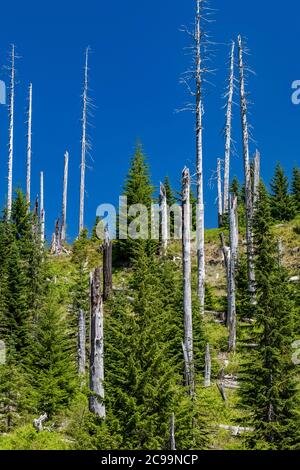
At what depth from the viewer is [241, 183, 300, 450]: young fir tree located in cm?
1469

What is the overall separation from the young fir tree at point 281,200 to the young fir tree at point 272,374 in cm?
2682

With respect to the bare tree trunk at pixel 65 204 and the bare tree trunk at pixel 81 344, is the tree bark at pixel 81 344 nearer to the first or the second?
the bare tree trunk at pixel 81 344

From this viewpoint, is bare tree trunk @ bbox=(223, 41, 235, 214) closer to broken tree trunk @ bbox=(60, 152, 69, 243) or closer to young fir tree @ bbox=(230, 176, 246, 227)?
young fir tree @ bbox=(230, 176, 246, 227)

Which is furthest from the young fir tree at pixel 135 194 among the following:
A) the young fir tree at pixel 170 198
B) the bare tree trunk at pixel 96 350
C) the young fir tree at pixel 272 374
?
the young fir tree at pixel 272 374

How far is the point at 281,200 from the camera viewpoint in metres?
42.6

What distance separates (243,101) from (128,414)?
25112 millimetres

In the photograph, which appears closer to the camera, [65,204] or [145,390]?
[145,390]

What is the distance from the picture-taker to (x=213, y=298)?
1242 inches

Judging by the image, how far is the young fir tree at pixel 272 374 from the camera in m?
14.7

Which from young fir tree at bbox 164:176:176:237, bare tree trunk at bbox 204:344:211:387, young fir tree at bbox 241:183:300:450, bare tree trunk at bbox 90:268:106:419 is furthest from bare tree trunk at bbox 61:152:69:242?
young fir tree at bbox 241:183:300:450

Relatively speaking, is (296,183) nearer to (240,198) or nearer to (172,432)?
(240,198)

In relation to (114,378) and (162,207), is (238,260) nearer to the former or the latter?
(162,207)

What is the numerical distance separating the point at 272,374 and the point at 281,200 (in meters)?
29.0

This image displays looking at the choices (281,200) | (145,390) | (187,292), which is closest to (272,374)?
(145,390)
